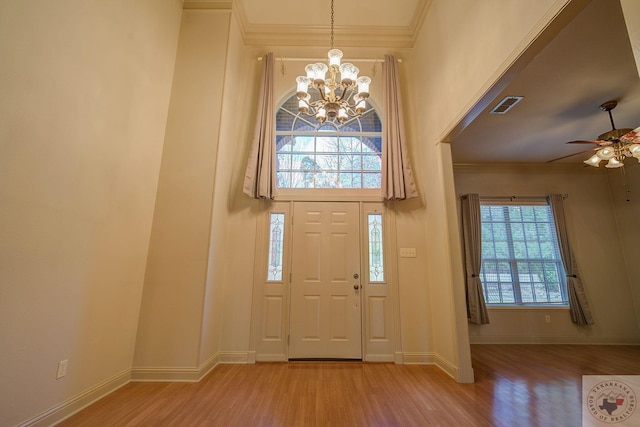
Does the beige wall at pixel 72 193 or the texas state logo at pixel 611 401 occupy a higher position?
the beige wall at pixel 72 193

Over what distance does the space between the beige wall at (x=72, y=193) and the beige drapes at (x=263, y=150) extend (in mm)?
1138

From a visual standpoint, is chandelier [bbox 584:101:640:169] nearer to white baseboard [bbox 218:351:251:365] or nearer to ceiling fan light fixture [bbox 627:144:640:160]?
ceiling fan light fixture [bbox 627:144:640:160]

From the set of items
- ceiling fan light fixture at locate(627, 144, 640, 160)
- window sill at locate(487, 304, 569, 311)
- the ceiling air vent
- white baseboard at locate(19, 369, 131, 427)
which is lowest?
white baseboard at locate(19, 369, 131, 427)

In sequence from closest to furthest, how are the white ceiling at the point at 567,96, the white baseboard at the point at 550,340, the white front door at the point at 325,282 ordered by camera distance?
1. the white ceiling at the point at 567,96
2. the white front door at the point at 325,282
3. the white baseboard at the point at 550,340

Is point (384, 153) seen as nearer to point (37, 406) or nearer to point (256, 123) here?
point (256, 123)

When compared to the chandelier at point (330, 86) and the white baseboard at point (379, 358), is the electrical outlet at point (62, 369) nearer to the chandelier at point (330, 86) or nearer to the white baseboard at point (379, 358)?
the chandelier at point (330, 86)

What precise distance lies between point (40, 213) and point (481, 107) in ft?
11.8

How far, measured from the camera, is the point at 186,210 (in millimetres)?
2881

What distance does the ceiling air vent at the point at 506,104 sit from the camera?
3162 millimetres

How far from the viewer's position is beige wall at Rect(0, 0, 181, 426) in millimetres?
1543

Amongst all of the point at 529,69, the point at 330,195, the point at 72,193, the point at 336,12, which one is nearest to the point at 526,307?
the point at 529,69

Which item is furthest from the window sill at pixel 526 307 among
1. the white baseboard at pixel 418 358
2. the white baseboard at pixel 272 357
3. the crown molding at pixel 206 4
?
the crown molding at pixel 206 4

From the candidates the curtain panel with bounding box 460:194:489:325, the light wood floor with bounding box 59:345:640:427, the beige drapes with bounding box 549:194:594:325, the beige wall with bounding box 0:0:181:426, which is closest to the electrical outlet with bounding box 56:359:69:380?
the beige wall with bounding box 0:0:181:426

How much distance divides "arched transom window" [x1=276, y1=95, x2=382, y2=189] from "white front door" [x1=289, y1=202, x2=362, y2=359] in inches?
16.9
